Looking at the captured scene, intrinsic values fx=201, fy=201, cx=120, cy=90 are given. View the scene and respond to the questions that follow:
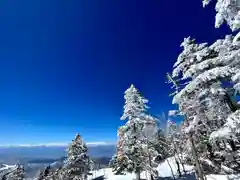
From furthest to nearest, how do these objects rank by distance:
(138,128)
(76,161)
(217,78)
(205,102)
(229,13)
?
(76,161) < (138,128) < (205,102) < (217,78) < (229,13)

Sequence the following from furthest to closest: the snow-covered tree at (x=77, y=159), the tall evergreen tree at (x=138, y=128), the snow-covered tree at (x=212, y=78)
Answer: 1. the snow-covered tree at (x=77, y=159)
2. the tall evergreen tree at (x=138, y=128)
3. the snow-covered tree at (x=212, y=78)

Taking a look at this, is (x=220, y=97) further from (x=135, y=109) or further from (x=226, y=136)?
(x=135, y=109)

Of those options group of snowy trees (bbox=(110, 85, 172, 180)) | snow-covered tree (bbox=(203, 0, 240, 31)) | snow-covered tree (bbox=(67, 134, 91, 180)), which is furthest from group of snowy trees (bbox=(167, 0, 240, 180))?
snow-covered tree (bbox=(67, 134, 91, 180))

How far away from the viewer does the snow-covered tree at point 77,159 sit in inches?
1534

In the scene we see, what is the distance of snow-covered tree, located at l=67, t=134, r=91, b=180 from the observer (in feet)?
128

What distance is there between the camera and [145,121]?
87.3 ft

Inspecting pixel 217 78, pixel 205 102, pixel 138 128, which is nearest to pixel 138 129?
pixel 138 128

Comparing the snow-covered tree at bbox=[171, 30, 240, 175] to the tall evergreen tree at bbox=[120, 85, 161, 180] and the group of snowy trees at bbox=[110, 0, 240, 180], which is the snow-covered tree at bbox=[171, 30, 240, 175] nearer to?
the group of snowy trees at bbox=[110, 0, 240, 180]

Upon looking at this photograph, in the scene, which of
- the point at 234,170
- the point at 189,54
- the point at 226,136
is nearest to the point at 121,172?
the point at 234,170

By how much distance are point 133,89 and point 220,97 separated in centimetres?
1830

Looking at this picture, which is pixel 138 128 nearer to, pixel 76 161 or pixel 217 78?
pixel 217 78

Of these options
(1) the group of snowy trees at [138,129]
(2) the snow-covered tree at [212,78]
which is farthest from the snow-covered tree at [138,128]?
(2) the snow-covered tree at [212,78]

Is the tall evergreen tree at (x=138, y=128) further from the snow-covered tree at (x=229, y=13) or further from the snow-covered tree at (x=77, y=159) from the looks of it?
the snow-covered tree at (x=229, y=13)

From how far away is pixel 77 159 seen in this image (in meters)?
39.5
